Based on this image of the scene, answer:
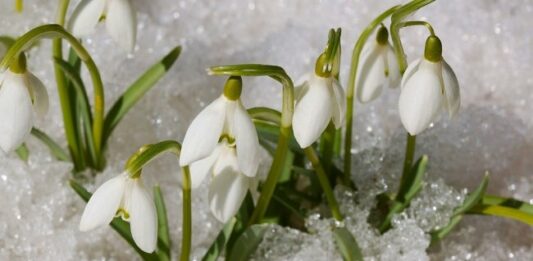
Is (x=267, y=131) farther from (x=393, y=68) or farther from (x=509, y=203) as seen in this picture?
A: (x=509, y=203)

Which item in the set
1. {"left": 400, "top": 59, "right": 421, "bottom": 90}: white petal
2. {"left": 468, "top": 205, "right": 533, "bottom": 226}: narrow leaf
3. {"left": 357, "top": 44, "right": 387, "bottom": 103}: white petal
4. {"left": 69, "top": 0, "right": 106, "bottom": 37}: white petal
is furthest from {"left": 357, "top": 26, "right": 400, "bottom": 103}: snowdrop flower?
{"left": 69, "top": 0, "right": 106, "bottom": 37}: white petal

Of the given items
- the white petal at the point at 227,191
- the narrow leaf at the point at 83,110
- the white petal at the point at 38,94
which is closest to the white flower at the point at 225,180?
the white petal at the point at 227,191

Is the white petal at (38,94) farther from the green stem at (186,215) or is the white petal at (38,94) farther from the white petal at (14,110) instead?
the green stem at (186,215)

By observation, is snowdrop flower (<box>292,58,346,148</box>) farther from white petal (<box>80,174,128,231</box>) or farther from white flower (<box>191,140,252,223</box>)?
white petal (<box>80,174,128,231</box>)

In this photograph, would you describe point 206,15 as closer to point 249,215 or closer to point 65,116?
point 65,116

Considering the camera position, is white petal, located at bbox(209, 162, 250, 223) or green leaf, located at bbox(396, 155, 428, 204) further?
green leaf, located at bbox(396, 155, 428, 204)

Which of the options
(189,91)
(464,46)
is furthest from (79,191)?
(464,46)

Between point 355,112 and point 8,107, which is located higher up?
point 8,107
